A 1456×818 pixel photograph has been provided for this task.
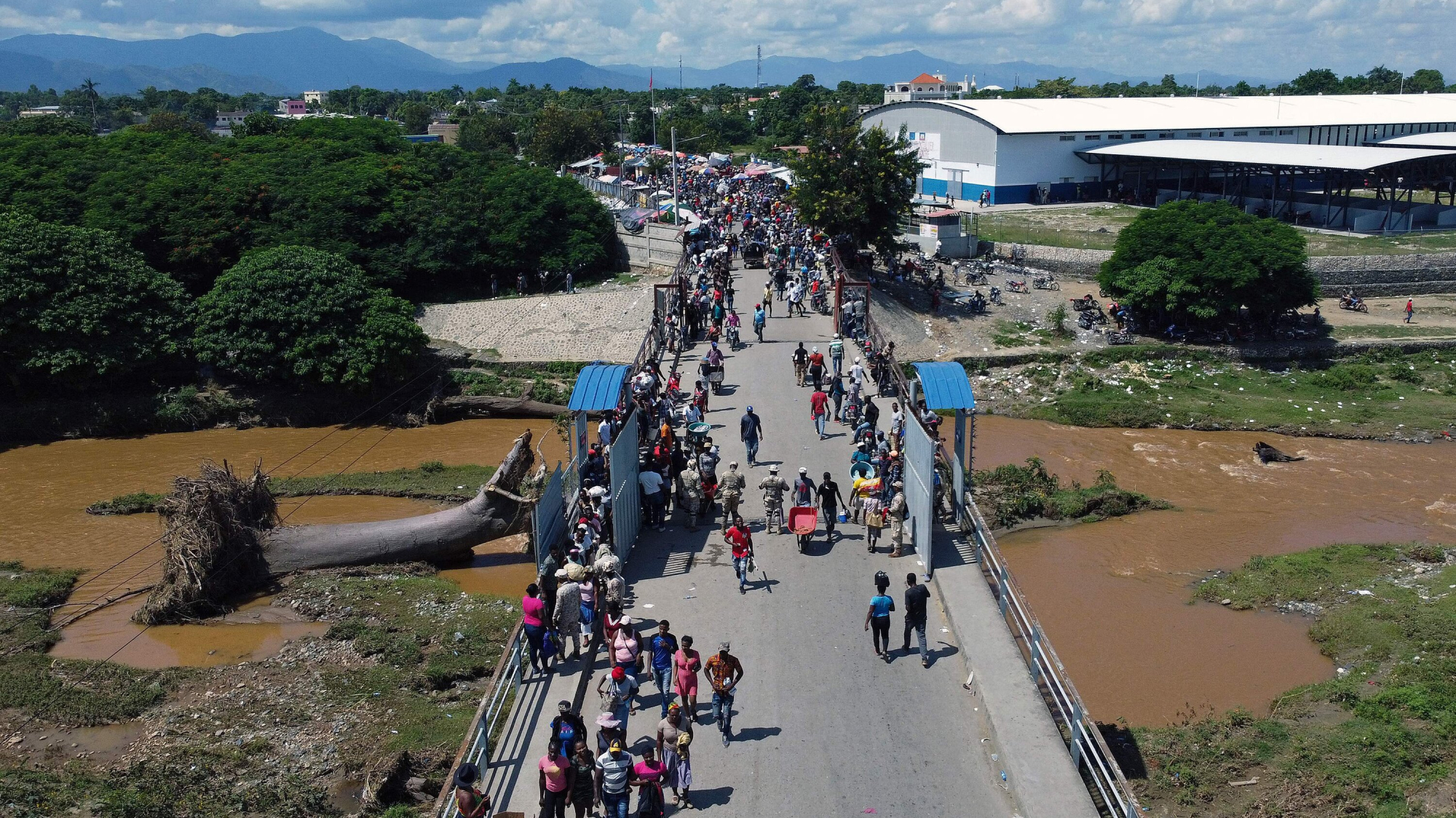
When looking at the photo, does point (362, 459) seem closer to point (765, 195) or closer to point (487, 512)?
point (487, 512)

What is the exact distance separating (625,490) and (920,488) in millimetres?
3886

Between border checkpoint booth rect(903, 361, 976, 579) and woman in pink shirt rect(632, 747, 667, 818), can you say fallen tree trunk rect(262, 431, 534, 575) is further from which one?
woman in pink shirt rect(632, 747, 667, 818)

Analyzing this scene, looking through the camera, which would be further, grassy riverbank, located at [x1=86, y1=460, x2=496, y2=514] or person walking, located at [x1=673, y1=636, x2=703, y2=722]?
grassy riverbank, located at [x1=86, y1=460, x2=496, y2=514]

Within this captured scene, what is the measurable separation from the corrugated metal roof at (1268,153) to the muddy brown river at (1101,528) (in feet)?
75.5

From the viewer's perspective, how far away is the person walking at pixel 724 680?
1005cm

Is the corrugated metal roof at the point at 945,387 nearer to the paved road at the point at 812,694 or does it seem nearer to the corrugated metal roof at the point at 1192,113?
the paved road at the point at 812,694

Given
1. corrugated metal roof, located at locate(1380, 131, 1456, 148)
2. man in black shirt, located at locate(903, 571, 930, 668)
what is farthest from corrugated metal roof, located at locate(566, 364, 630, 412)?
corrugated metal roof, located at locate(1380, 131, 1456, 148)

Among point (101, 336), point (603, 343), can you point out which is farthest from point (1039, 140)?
point (101, 336)

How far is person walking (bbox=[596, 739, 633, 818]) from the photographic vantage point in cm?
866

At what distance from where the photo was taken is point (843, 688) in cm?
1130

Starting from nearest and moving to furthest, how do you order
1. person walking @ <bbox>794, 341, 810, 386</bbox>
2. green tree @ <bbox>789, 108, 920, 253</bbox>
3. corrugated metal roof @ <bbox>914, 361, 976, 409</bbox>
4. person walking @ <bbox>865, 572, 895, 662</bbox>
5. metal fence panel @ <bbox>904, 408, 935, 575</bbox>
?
person walking @ <bbox>865, 572, 895, 662</bbox>
metal fence panel @ <bbox>904, 408, 935, 575</bbox>
corrugated metal roof @ <bbox>914, 361, 976, 409</bbox>
person walking @ <bbox>794, 341, 810, 386</bbox>
green tree @ <bbox>789, 108, 920, 253</bbox>

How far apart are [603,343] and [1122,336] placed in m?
16.5

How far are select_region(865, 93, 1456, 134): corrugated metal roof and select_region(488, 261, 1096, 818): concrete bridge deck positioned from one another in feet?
150

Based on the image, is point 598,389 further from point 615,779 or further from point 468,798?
point 468,798
